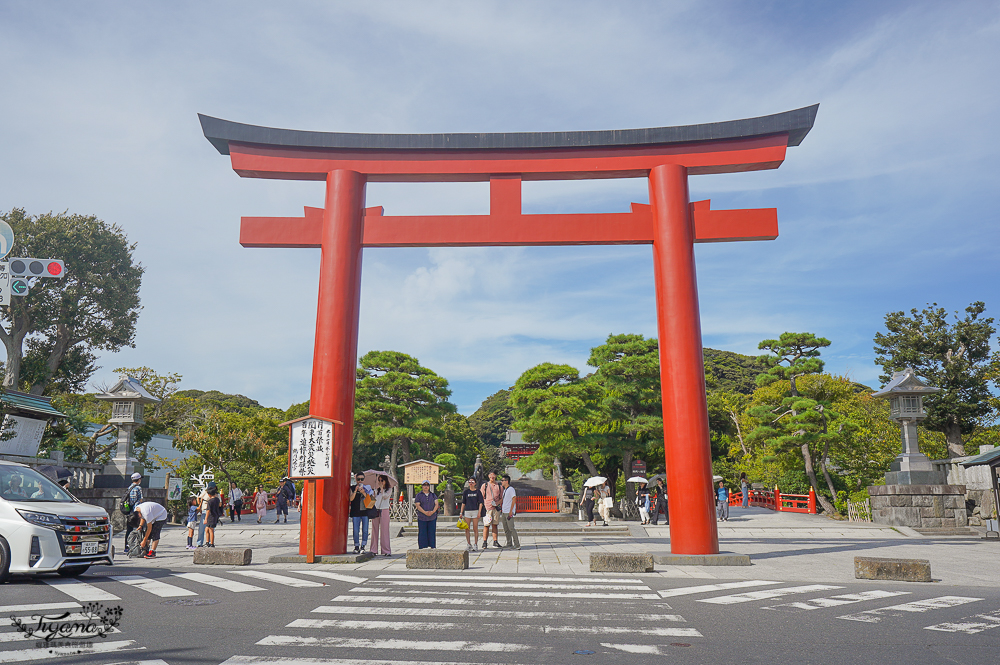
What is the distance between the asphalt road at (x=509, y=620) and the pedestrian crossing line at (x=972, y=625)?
0.7 inches

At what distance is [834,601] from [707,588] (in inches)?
61.5

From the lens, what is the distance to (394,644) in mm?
5047

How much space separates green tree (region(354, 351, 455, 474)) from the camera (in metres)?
31.7

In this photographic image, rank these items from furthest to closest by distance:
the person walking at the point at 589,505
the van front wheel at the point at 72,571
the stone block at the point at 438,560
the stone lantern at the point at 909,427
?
1. the person walking at the point at 589,505
2. the stone lantern at the point at 909,427
3. the stone block at the point at 438,560
4. the van front wheel at the point at 72,571

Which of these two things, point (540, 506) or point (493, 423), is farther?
point (493, 423)

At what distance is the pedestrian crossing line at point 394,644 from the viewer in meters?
4.91

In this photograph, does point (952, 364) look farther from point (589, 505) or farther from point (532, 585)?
point (532, 585)

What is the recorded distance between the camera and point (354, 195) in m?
12.8

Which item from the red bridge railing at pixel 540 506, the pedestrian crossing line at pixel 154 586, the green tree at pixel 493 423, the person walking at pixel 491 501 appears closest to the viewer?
the pedestrian crossing line at pixel 154 586

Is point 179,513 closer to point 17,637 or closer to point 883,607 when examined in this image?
point 17,637

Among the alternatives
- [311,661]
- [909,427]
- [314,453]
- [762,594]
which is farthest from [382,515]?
[909,427]

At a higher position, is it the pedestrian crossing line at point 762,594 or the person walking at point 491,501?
the person walking at point 491,501

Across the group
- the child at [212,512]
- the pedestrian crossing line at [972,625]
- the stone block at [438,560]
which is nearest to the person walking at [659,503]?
the stone block at [438,560]

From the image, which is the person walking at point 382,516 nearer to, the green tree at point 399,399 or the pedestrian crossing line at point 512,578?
the pedestrian crossing line at point 512,578
